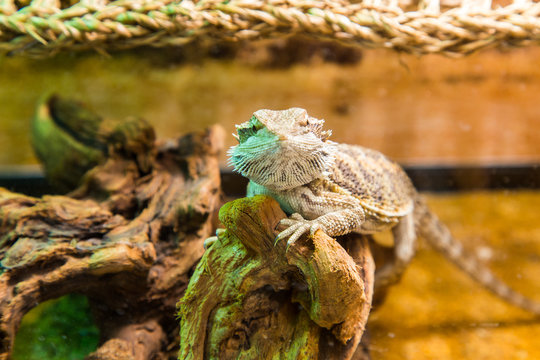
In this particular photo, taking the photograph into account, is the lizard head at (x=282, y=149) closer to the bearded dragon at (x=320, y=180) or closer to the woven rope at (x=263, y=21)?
the bearded dragon at (x=320, y=180)

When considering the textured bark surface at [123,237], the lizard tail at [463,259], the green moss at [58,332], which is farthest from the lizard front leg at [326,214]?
the green moss at [58,332]

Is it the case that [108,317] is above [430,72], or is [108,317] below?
below

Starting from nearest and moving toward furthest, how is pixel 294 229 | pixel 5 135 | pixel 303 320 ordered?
pixel 294 229 → pixel 303 320 → pixel 5 135

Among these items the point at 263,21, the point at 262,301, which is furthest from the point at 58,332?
the point at 263,21

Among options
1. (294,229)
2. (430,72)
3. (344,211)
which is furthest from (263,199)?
(430,72)

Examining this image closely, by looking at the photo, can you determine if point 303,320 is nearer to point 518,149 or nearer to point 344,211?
point 344,211

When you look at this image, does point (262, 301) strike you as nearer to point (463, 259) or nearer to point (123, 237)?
point (123, 237)

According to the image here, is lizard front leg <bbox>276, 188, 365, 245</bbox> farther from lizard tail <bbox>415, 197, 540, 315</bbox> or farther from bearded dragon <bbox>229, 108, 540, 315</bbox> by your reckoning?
lizard tail <bbox>415, 197, 540, 315</bbox>
